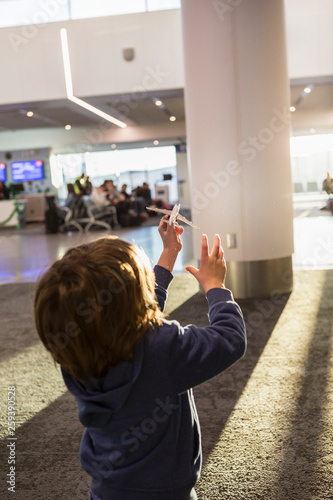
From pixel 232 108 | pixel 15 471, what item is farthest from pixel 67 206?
pixel 15 471

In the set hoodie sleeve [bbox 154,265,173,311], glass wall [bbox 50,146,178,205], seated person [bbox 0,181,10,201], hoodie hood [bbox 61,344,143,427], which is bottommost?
hoodie hood [bbox 61,344,143,427]

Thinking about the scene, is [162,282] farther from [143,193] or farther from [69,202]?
[143,193]

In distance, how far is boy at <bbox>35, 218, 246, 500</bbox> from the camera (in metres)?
0.86

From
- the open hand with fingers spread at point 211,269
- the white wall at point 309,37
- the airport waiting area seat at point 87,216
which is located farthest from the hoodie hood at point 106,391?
the airport waiting area seat at point 87,216

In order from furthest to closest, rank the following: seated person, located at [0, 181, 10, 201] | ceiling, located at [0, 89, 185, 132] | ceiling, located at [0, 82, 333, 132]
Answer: seated person, located at [0, 181, 10, 201] → ceiling, located at [0, 89, 185, 132] → ceiling, located at [0, 82, 333, 132]

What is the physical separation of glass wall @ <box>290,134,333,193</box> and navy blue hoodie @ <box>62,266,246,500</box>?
62.3ft

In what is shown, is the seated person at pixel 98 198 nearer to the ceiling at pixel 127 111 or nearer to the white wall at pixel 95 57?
the ceiling at pixel 127 111

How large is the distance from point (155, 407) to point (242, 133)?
3.73m

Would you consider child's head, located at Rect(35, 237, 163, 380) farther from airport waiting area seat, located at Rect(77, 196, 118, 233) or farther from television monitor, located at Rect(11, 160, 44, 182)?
television monitor, located at Rect(11, 160, 44, 182)

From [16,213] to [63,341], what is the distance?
15.4 m

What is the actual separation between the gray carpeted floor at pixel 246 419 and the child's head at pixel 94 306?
105cm

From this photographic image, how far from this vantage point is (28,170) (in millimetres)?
19375

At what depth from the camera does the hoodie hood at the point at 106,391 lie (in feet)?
2.95

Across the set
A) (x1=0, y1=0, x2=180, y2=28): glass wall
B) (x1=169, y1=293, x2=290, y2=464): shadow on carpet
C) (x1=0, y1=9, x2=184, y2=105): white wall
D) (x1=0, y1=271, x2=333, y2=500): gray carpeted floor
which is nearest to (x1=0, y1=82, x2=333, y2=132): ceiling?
(x1=0, y1=9, x2=184, y2=105): white wall
